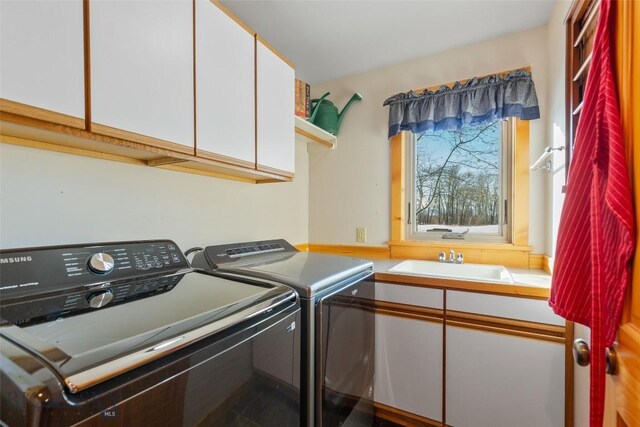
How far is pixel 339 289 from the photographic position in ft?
4.30

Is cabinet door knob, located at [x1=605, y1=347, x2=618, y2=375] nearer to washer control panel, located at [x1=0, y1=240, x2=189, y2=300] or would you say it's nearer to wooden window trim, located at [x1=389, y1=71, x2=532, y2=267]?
washer control panel, located at [x1=0, y1=240, x2=189, y2=300]

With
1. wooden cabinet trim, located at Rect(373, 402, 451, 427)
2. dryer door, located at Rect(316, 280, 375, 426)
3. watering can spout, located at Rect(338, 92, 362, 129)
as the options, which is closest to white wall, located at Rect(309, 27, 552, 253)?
watering can spout, located at Rect(338, 92, 362, 129)

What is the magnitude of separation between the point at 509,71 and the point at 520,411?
192cm

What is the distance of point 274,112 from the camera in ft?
5.41

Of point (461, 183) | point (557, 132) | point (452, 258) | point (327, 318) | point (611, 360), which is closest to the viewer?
point (611, 360)

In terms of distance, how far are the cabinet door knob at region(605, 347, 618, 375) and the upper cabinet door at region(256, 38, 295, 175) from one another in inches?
55.0

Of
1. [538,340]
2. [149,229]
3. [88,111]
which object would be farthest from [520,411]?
[88,111]

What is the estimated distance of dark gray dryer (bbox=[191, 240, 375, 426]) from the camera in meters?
1.11

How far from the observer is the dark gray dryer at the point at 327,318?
1.11 meters

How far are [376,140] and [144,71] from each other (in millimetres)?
1688

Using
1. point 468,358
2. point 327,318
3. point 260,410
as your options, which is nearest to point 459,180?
point 468,358

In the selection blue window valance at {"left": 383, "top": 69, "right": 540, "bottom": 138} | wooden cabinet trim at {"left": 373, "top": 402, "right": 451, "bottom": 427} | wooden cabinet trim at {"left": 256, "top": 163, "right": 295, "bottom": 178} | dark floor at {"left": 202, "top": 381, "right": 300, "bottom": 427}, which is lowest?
wooden cabinet trim at {"left": 373, "top": 402, "right": 451, "bottom": 427}

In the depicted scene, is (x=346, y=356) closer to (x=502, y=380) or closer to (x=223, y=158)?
(x=502, y=380)

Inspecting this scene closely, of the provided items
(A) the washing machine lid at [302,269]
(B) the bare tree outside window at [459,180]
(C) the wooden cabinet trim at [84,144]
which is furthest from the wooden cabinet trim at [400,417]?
(C) the wooden cabinet trim at [84,144]
